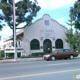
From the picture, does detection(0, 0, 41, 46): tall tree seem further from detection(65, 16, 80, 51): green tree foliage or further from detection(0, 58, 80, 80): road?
detection(0, 58, 80, 80): road

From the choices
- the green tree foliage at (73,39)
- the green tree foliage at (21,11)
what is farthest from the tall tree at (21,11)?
the green tree foliage at (73,39)

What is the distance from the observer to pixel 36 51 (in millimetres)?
35344

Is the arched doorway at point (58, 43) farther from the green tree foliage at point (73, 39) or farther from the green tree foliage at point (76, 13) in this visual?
the green tree foliage at point (76, 13)

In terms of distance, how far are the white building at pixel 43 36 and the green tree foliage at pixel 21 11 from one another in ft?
6.49

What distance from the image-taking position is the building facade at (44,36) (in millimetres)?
35125

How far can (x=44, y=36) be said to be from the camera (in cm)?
3609

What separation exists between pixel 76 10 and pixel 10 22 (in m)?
18.0

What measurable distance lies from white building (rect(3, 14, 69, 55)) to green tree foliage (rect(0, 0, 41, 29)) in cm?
198

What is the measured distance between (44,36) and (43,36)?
206 mm

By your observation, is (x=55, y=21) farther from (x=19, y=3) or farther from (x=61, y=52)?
(x=61, y=52)

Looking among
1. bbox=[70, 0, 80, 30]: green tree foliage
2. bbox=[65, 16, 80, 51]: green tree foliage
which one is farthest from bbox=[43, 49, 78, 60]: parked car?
bbox=[70, 0, 80, 30]: green tree foliage

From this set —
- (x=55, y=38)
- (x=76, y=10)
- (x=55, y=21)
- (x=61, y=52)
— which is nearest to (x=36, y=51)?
(x=55, y=38)

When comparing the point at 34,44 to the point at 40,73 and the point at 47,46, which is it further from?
the point at 40,73

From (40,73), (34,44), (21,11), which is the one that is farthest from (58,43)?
(40,73)
